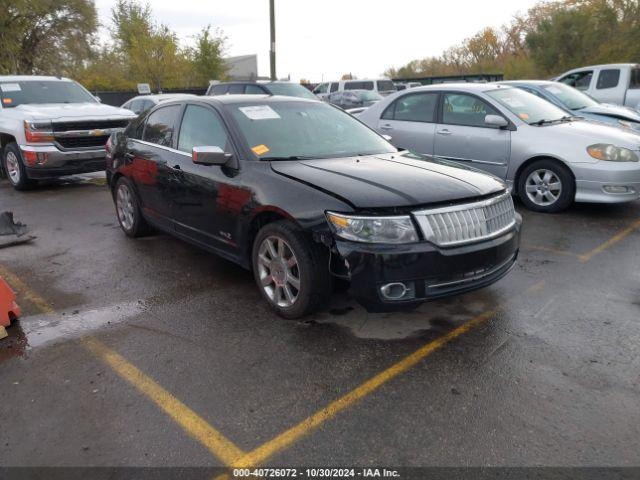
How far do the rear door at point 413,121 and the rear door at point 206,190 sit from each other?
138 inches

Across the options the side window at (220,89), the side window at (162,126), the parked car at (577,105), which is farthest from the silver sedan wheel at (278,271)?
the side window at (220,89)

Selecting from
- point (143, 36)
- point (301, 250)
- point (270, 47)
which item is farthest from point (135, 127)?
point (143, 36)

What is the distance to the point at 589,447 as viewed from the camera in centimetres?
244

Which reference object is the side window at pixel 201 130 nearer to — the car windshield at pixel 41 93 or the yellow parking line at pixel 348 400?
the yellow parking line at pixel 348 400

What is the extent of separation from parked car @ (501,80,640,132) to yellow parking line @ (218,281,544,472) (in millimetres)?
7181

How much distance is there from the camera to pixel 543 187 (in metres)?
6.65

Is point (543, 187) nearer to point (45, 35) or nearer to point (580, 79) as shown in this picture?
point (580, 79)

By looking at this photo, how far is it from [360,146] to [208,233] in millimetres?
1525

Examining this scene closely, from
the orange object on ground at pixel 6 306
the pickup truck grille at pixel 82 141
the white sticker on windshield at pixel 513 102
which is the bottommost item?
the orange object on ground at pixel 6 306

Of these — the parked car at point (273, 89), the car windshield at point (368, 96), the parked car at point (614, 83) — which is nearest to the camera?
the parked car at point (273, 89)

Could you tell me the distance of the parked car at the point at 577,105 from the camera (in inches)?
376

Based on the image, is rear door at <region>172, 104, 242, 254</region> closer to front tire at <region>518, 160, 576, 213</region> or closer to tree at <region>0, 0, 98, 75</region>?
front tire at <region>518, 160, 576, 213</region>

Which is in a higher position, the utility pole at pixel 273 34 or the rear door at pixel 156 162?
the utility pole at pixel 273 34

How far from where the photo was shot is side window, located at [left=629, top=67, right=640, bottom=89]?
13.7 meters
